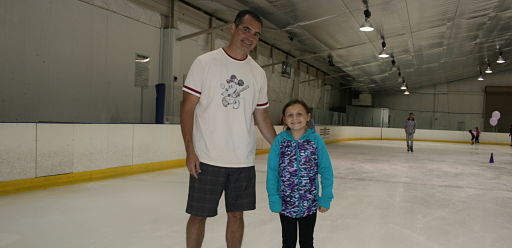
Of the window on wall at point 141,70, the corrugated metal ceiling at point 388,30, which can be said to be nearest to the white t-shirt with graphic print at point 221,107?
the corrugated metal ceiling at point 388,30

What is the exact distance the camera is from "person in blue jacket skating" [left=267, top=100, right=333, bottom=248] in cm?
196

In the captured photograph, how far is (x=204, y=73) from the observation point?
191 cm

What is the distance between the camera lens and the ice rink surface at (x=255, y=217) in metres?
2.94

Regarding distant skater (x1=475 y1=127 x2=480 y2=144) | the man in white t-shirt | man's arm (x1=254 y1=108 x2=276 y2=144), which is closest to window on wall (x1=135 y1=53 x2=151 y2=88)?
man's arm (x1=254 y1=108 x2=276 y2=144)

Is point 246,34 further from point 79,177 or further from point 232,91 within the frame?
point 79,177

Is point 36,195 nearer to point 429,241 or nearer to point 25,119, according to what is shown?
point 25,119

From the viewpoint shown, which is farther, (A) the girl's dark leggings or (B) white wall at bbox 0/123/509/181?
(B) white wall at bbox 0/123/509/181

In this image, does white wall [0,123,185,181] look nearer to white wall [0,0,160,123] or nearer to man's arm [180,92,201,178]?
white wall [0,0,160,123]

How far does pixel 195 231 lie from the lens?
198cm

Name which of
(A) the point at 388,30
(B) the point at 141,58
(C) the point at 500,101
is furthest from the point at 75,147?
(C) the point at 500,101

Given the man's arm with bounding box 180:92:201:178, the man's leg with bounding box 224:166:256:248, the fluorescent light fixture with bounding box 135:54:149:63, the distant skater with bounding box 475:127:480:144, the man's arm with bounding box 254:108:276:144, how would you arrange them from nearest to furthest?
the man's arm with bounding box 180:92:201:178, the man's leg with bounding box 224:166:256:248, the man's arm with bounding box 254:108:276:144, the fluorescent light fixture with bounding box 135:54:149:63, the distant skater with bounding box 475:127:480:144

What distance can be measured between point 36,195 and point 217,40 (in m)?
7.42

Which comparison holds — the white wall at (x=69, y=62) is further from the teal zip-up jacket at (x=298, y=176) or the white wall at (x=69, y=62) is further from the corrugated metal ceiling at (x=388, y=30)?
the teal zip-up jacket at (x=298, y=176)

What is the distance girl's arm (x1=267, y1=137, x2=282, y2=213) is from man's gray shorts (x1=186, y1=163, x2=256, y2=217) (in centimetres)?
13
